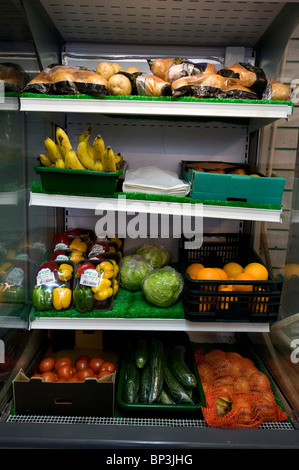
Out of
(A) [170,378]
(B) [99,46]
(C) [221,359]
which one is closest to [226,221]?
(C) [221,359]

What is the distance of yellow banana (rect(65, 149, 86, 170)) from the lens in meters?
1.68

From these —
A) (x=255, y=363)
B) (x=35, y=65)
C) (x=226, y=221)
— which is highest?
(x=35, y=65)

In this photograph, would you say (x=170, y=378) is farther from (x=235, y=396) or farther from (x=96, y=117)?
(x=96, y=117)

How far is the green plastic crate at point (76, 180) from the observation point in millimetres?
1609

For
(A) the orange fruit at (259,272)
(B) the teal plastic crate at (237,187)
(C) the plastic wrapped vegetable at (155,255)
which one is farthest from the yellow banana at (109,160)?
(A) the orange fruit at (259,272)

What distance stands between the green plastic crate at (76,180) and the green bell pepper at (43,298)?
1.53ft

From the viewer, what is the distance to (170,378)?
1871 mm

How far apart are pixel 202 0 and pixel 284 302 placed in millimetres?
1575

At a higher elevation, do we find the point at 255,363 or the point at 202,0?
the point at 202,0

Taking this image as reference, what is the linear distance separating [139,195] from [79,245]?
607mm

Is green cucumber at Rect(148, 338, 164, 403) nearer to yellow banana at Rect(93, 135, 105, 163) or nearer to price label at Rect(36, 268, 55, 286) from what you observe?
price label at Rect(36, 268, 55, 286)

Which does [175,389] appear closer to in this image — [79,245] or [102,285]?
[102,285]

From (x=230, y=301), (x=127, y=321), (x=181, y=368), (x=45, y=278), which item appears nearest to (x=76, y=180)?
(x=45, y=278)

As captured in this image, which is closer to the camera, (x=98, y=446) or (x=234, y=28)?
(x=98, y=446)
